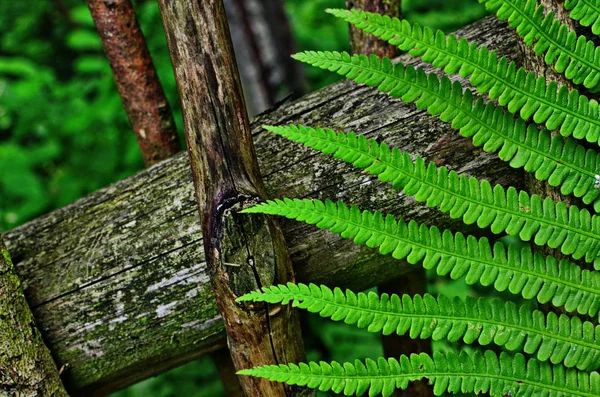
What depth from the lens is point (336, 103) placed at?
1675 mm

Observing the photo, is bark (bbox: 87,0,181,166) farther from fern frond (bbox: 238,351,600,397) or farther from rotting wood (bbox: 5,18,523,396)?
fern frond (bbox: 238,351,600,397)

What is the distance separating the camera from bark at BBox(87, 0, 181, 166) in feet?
6.89

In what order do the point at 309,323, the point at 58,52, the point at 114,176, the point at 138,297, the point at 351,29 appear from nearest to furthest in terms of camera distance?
the point at 138,297 → the point at 351,29 → the point at 309,323 → the point at 114,176 → the point at 58,52

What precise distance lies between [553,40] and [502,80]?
5.6 inches

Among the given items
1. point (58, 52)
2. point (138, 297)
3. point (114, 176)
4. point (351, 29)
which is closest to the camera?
point (138, 297)

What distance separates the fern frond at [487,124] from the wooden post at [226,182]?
203 mm

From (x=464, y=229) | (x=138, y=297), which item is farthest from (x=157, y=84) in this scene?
(x=464, y=229)

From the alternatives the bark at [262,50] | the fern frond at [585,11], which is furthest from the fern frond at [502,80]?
the bark at [262,50]

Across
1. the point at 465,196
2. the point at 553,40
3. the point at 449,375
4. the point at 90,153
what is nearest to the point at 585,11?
the point at 553,40

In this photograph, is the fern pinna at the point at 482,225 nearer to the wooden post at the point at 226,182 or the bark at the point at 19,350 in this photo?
the wooden post at the point at 226,182

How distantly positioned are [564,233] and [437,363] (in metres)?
0.38

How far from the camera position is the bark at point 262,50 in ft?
14.5

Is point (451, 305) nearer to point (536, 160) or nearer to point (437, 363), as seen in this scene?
point (437, 363)

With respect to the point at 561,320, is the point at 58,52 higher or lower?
higher
